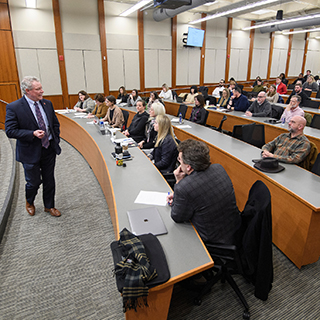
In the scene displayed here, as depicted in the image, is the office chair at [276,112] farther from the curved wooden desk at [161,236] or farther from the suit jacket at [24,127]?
the suit jacket at [24,127]

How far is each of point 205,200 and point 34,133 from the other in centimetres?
203

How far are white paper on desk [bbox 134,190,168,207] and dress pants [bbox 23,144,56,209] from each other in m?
1.44

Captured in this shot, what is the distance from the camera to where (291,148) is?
2.98 meters

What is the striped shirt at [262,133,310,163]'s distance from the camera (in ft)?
9.37

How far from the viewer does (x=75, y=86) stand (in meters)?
9.34

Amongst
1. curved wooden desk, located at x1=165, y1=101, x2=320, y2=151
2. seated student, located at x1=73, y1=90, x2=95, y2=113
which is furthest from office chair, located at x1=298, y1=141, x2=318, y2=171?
seated student, located at x1=73, y1=90, x2=95, y2=113

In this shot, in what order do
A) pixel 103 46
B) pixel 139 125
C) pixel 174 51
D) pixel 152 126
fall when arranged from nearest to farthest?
pixel 152 126 < pixel 139 125 < pixel 103 46 < pixel 174 51

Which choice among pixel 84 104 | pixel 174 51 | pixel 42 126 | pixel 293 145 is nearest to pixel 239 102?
pixel 293 145

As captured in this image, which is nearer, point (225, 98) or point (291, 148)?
point (291, 148)

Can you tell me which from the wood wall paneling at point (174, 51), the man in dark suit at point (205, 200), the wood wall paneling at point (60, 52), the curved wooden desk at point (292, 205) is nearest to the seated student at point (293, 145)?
the curved wooden desk at point (292, 205)

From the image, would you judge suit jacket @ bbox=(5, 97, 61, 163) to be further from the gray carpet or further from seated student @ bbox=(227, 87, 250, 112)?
seated student @ bbox=(227, 87, 250, 112)

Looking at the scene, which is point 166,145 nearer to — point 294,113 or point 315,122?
point 294,113

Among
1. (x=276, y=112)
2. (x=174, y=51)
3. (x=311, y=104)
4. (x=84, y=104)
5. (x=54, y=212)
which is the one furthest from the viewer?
(x=174, y=51)

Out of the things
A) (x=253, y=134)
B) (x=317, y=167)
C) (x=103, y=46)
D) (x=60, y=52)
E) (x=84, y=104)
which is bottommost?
(x=317, y=167)
